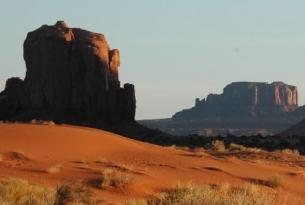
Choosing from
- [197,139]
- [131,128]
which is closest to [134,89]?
[131,128]

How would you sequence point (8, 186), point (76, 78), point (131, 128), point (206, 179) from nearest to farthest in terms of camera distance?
point (8, 186), point (206, 179), point (131, 128), point (76, 78)

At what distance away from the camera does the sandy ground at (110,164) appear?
64.4ft

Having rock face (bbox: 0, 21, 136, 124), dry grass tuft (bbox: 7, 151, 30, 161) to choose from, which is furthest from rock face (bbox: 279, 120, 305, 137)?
dry grass tuft (bbox: 7, 151, 30, 161)

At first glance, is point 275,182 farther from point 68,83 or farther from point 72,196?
point 68,83

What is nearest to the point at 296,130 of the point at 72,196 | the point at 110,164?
the point at 110,164

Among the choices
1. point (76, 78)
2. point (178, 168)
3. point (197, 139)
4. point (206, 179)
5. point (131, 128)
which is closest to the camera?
point (206, 179)

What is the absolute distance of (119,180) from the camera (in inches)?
716

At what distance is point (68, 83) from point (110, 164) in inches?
2496

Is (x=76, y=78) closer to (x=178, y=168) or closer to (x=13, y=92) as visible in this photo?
(x=13, y=92)

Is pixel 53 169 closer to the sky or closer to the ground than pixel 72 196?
closer to the sky

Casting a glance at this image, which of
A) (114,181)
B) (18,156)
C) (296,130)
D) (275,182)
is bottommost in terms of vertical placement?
(275,182)

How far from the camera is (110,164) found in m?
23.6

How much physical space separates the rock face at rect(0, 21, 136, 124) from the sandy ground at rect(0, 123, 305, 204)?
2086 inches

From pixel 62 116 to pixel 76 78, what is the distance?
19.2 feet
